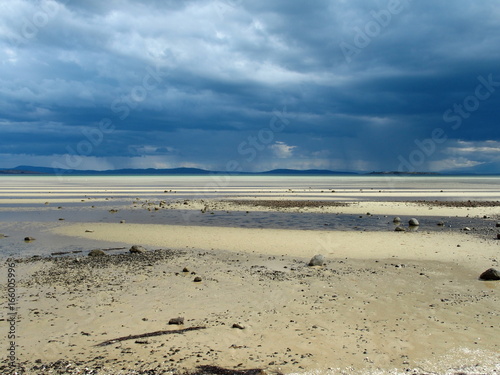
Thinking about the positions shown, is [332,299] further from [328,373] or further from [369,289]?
[328,373]

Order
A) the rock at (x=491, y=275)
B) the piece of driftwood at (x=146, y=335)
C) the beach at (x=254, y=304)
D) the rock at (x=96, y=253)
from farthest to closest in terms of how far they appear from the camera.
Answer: the rock at (x=96, y=253) < the rock at (x=491, y=275) < the piece of driftwood at (x=146, y=335) < the beach at (x=254, y=304)

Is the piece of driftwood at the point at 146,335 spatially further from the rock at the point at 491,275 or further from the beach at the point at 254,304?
the rock at the point at 491,275

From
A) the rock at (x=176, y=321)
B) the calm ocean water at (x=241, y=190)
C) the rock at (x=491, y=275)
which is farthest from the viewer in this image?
the calm ocean water at (x=241, y=190)

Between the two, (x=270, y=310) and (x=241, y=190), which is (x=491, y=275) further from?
(x=241, y=190)

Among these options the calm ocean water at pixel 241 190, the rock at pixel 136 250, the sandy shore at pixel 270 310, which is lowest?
the sandy shore at pixel 270 310

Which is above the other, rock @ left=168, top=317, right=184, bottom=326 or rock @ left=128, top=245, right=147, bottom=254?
rock @ left=128, top=245, right=147, bottom=254

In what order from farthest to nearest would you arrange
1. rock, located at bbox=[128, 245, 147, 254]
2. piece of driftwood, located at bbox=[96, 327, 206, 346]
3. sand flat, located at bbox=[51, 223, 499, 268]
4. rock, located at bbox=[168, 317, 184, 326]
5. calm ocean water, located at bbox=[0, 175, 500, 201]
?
1. calm ocean water, located at bbox=[0, 175, 500, 201]
2. rock, located at bbox=[128, 245, 147, 254]
3. sand flat, located at bbox=[51, 223, 499, 268]
4. rock, located at bbox=[168, 317, 184, 326]
5. piece of driftwood, located at bbox=[96, 327, 206, 346]

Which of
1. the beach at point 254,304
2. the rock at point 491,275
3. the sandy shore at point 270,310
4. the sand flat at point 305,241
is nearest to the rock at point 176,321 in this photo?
the beach at point 254,304

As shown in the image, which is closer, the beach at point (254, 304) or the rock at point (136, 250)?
the beach at point (254, 304)

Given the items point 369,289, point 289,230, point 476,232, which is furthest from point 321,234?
point 369,289

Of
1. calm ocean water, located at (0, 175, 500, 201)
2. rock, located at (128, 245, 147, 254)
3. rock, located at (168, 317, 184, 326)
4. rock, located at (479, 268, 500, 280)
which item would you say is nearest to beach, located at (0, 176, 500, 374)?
rock, located at (168, 317, 184, 326)

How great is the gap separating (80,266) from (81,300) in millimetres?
3853

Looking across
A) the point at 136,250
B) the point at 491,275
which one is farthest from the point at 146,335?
the point at 491,275

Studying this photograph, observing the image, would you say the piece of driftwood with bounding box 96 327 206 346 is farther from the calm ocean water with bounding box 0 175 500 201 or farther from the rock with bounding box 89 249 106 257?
the calm ocean water with bounding box 0 175 500 201
